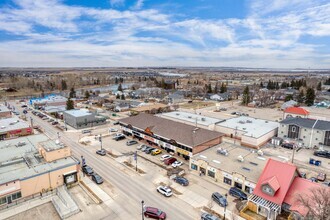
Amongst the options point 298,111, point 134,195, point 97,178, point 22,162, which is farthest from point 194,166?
point 298,111

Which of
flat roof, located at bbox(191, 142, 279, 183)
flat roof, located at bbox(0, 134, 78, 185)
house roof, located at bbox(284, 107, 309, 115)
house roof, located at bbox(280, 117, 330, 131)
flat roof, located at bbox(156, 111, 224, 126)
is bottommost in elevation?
flat roof, located at bbox(191, 142, 279, 183)

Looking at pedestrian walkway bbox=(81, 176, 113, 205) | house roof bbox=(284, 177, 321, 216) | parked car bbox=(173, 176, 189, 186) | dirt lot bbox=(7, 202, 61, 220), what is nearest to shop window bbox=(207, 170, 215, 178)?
parked car bbox=(173, 176, 189, 186)

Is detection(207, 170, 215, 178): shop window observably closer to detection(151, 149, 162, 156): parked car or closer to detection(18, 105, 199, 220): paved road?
detection(18, 105, 199, 220): paved road

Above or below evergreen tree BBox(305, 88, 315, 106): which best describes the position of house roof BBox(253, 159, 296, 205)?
below

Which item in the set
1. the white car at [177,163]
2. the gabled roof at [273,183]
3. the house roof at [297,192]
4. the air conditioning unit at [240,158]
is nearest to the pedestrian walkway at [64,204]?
the white car at [177,163]

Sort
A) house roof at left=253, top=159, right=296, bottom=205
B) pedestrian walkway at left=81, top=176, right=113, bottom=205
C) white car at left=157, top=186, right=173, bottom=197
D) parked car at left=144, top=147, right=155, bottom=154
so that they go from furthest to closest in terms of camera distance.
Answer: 1. parked car at left=144, top=147, right=155, bottom=154
2. white car at left=157, top=186, right=173, bottom=197
3. pedestrian walkway at left=81, top=176, right=113, bottom=205
4. house roof at left=253, top=159, right=296, bottom=205

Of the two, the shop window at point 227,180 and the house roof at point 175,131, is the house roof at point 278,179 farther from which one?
the house roof at point 175,131

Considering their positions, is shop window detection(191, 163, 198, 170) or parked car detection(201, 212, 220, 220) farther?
shop window detection(191, 163, 198, 170)
